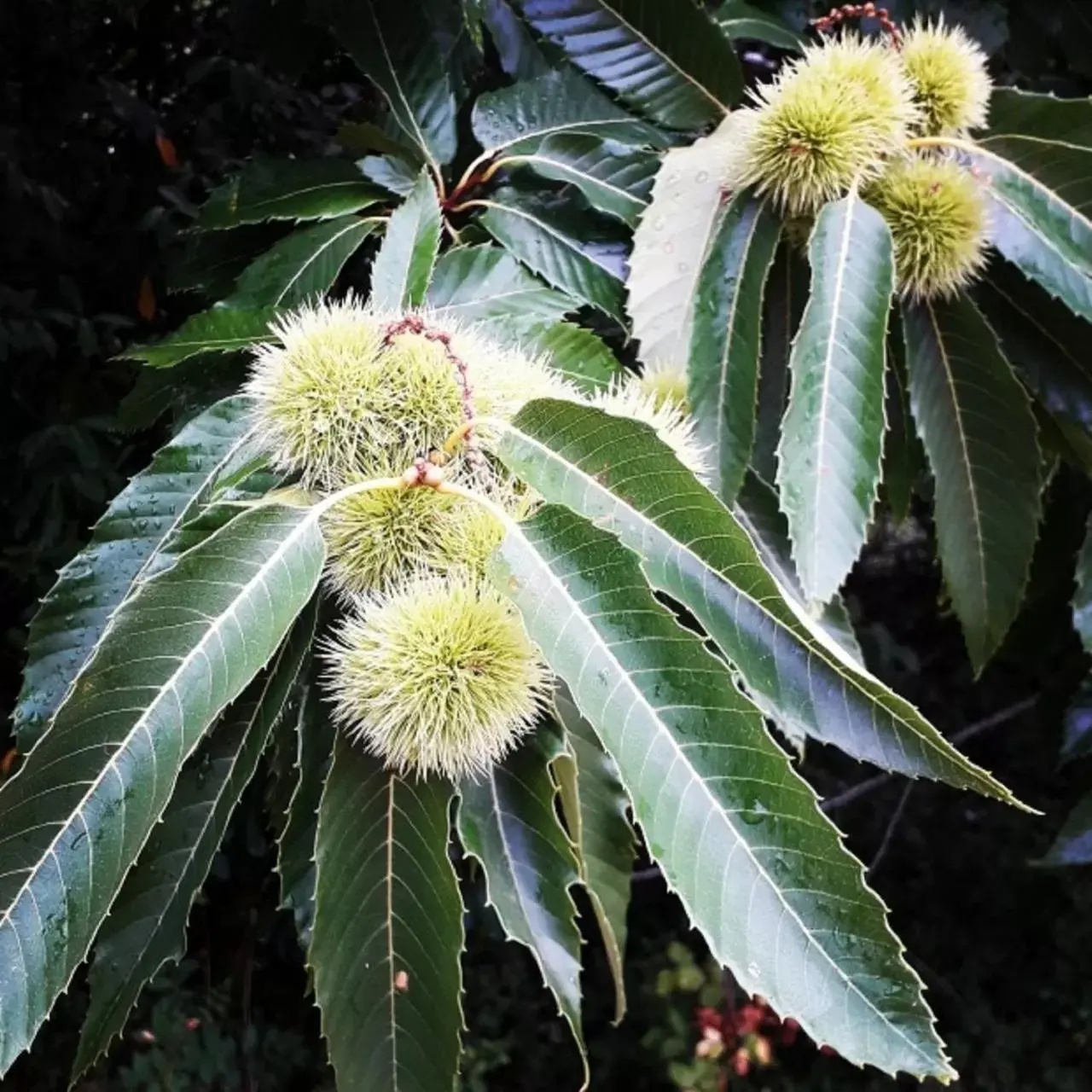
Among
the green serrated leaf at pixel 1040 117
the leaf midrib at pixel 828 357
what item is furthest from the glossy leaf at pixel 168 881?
the green serrated leaf at pixel 1040 117

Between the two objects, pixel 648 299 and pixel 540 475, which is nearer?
pixel 540 475

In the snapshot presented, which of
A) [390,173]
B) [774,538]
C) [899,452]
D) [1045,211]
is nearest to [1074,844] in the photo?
[899,452]

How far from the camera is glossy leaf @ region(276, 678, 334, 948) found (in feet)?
2.01

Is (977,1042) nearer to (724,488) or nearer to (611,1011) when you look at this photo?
(611,1011)

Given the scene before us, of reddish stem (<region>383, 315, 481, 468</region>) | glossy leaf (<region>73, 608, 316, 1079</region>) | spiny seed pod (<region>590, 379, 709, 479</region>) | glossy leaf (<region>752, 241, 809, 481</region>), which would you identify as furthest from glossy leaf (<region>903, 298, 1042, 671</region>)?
glossy leaf (<region>73, 608, 316, 1079</region>)

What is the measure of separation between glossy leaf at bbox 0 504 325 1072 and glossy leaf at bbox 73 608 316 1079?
0.10 meters

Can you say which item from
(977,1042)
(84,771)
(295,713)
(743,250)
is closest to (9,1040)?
(84,771)

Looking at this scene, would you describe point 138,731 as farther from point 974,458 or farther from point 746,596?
point 974,458

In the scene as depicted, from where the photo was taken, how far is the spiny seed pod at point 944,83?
0.90 metres

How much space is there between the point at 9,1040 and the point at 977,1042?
221cm

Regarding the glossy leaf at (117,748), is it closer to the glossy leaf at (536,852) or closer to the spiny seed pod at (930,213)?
the glossy leaf at (536,852)

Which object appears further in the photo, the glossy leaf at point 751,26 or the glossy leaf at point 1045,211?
the glossy leaf at point 751,26

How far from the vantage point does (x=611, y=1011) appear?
217 cm

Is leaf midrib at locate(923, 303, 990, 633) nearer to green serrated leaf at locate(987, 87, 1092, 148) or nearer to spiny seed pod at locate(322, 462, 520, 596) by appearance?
green serrated leaf at locate(987, 87, 1092, 148)
